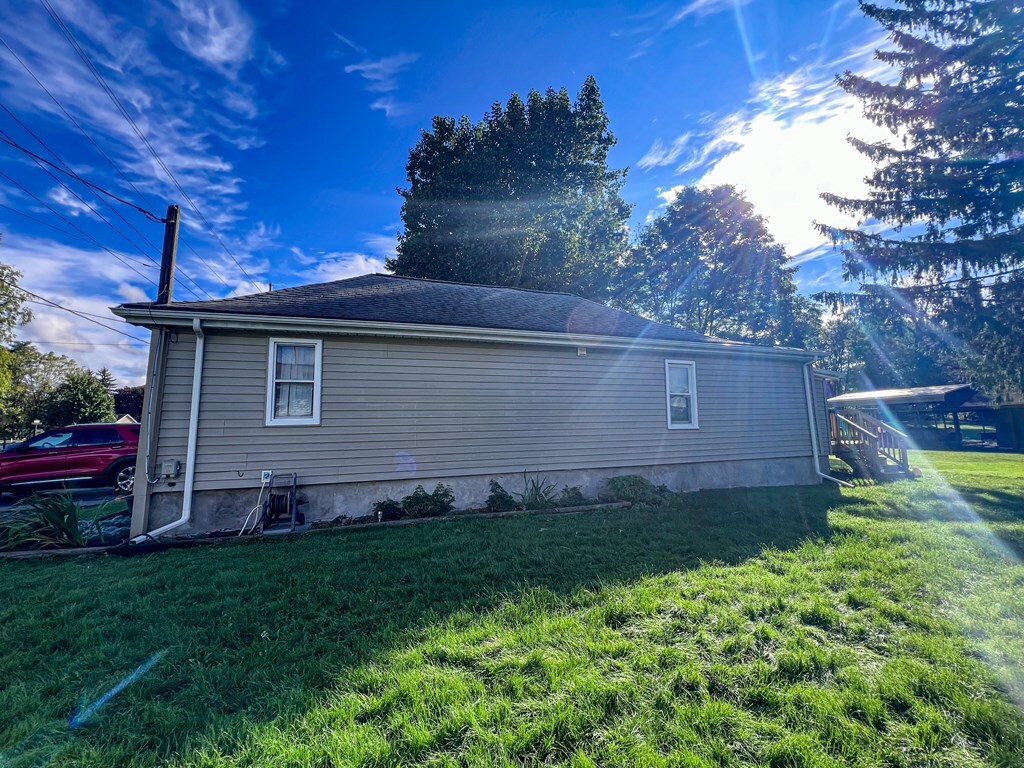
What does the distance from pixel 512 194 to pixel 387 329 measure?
16.3 m

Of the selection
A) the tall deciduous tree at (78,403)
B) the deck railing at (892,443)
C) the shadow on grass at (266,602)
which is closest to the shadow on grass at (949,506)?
the shadow on grass at (266,602)

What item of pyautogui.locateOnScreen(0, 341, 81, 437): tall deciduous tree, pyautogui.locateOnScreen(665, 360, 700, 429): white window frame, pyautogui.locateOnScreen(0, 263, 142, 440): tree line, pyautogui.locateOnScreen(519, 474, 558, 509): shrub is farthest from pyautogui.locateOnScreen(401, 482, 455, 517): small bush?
pyautogui.locateOnScreen(0, 341, 81, 437): tall deciduous tree

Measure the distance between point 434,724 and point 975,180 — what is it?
19.2 m

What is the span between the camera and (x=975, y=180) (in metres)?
12.3

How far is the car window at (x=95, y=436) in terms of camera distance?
9.97 m

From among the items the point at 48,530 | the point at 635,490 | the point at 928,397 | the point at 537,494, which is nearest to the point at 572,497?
the point at 537,494

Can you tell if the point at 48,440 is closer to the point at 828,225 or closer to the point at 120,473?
the point at 120,473

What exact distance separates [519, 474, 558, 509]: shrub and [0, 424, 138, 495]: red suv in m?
8.43

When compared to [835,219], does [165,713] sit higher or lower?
lower

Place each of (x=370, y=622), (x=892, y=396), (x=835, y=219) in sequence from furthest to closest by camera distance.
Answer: (x=892, y=396), (x=835, y=219), (x=370, y=622)

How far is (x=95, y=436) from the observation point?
33.4 feet

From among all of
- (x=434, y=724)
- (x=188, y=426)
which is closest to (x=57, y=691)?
(x=434, y=724)

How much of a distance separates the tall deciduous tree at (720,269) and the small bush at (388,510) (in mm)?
22578

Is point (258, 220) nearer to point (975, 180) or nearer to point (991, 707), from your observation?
point (991, 707)
